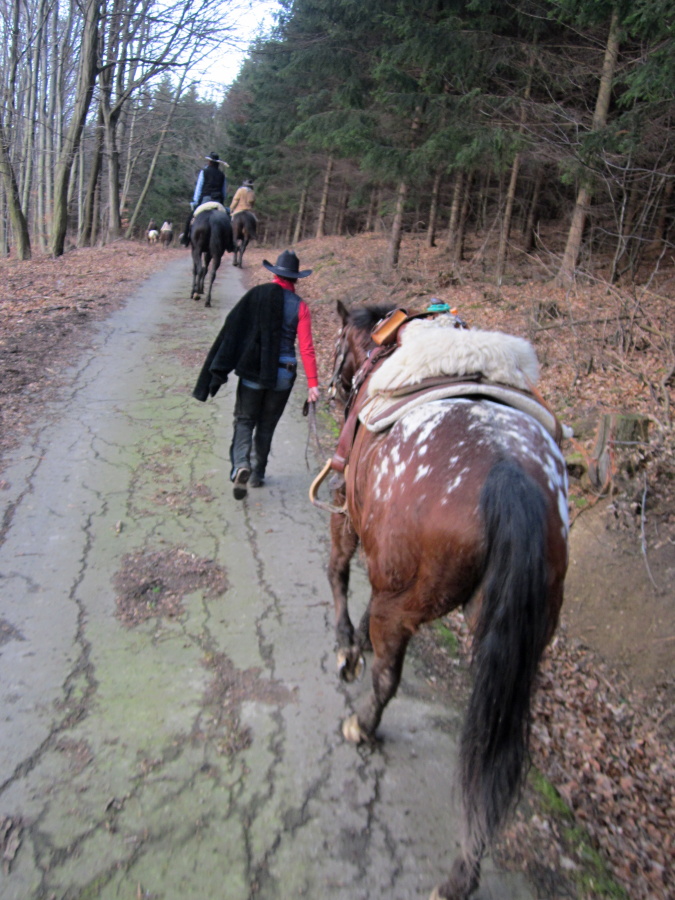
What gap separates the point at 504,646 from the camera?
6.54ft

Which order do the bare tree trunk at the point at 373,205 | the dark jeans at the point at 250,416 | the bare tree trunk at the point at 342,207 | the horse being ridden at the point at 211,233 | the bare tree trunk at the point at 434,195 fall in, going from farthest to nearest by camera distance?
1. the bare tree trunk at the point at 342,207
2. the bare tree trunk at the point at 373,205
3. the bare tree trunk at the point at 434,195
4. the horse being ridden at the point at 211,233
5. the dark jeans at the point at 250,416

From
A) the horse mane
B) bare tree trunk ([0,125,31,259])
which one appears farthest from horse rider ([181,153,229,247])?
the horse mane

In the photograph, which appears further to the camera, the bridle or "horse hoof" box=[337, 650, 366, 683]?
the bridle

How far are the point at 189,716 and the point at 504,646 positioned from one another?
178 cm

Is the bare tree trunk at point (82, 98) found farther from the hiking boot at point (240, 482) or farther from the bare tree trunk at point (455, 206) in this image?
the hiking boot at point (240, 482)

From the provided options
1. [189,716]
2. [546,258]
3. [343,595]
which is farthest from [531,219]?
[189,716]

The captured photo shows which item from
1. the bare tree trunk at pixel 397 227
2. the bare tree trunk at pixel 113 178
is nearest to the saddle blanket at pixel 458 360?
the bare tree trunk at pixel 397 227

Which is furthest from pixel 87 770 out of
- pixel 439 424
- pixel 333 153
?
pixel 333 153

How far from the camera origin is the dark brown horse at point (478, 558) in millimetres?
2002

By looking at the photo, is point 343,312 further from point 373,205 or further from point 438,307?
point 373,205

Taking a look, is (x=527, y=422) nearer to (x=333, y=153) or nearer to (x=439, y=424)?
(x=439, y=424)

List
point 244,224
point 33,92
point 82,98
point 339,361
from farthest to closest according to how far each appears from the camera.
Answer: point 33,92
point 244,224
point 82,98
point 339,361

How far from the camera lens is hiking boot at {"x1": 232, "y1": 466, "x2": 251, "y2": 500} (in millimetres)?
5074

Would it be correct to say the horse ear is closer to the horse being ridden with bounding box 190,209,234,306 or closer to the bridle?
the bridle
